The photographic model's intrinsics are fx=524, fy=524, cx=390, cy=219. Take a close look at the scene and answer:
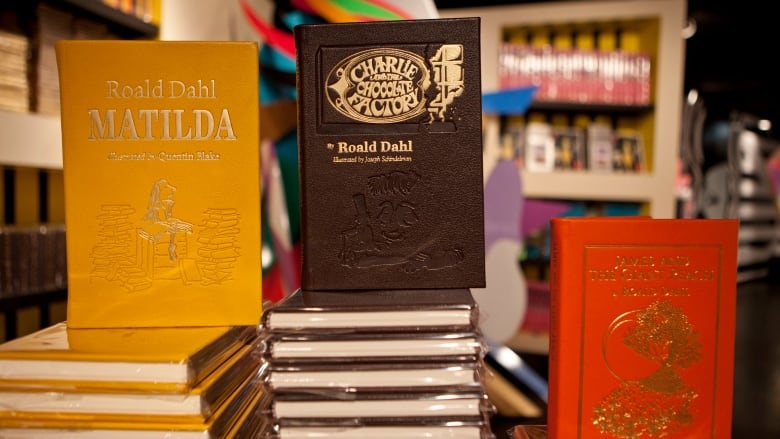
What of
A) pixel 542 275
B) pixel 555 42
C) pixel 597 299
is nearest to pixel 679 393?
pixel 597 299

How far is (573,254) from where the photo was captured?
703 mm

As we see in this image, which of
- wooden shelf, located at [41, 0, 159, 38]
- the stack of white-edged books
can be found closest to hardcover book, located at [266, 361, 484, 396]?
Answer: the stack of white-edged books

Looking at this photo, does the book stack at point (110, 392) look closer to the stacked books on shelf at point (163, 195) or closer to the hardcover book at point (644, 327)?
the stacked books on shelf at point (163, 195)

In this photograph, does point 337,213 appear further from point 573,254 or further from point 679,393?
point 679,393

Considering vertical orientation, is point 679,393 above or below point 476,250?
below

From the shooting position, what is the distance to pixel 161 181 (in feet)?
2.59

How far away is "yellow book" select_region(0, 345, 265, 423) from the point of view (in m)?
0.66

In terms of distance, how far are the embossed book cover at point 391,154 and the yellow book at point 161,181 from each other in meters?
0.09

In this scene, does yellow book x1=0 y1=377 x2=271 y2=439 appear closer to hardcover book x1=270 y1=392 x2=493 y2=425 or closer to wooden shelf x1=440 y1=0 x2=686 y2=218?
hardcover book x1=270 y1=392 x2=493 y2=425

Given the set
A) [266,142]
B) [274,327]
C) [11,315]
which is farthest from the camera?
[266,142]

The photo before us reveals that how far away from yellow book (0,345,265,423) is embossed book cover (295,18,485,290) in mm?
229

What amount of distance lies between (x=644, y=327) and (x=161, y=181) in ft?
2.36

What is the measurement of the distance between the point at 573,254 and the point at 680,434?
0.28 metres

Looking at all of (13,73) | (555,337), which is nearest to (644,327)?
(555,337)
